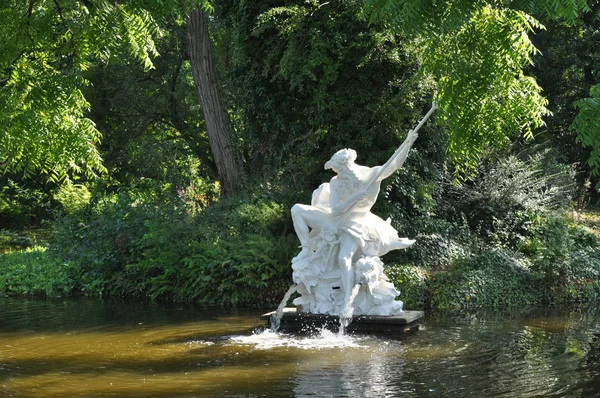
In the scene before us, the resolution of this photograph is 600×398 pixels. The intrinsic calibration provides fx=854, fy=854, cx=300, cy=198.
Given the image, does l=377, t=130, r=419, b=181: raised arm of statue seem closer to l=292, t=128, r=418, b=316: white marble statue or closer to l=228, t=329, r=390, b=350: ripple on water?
l=292, t=128, r=418, b=316: white marble statue

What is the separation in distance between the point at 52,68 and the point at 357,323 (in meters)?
5.72

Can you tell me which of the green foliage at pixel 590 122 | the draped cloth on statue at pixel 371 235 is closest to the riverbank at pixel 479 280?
→ the draped cloth on statue at pixel 371 235

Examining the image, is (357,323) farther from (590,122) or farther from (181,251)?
(181,251)

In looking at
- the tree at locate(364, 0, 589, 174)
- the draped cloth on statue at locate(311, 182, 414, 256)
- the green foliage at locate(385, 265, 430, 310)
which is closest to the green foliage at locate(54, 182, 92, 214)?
the green foliage at locate(385, 265, 430, 310)

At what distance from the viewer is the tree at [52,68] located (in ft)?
25.9

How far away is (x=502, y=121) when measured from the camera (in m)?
12.2

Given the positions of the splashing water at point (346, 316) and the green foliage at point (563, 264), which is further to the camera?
the green foliage at point (563, 264)

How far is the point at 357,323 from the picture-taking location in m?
12.0

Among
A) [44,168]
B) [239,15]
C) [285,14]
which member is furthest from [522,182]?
[44,168]

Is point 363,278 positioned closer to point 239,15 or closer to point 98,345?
point 98,345

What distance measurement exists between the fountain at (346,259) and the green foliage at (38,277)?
285 inches

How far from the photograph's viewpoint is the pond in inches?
334

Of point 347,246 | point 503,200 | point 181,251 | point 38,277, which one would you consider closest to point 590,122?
point 347,246

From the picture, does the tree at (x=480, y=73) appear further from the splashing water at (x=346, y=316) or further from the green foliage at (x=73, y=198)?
the green foliage at (x=73, y=198)
